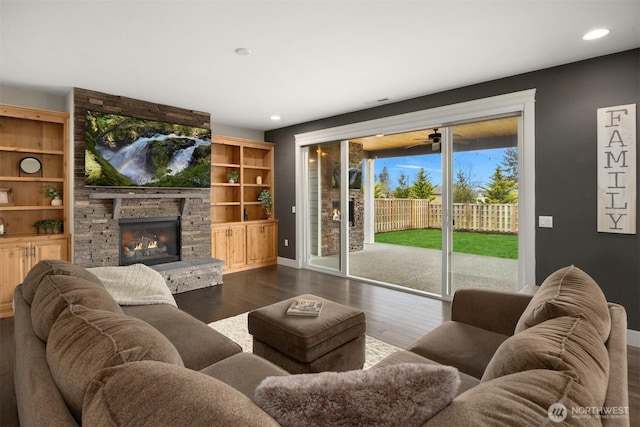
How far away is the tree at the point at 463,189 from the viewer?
4.09 meters

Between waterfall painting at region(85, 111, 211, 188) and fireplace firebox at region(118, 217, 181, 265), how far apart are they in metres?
0.55

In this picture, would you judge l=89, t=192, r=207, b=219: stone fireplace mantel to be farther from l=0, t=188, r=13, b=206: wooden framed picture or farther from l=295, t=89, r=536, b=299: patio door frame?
l=295, t=89, r=536, b=299: patio door frame

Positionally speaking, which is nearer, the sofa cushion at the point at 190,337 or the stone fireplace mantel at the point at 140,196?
the sofa cushion at the point at 190,337

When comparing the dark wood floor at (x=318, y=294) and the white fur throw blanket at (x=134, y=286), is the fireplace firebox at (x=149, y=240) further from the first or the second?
the white fur throw blanket at (x=134, y=286)

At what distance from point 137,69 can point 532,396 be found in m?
4.08

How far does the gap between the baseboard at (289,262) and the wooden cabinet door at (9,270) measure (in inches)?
148

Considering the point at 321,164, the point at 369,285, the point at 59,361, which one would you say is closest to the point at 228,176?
the point at 321,164

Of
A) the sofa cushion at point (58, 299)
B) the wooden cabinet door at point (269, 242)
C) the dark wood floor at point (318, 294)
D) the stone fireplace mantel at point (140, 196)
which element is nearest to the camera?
the sofa cushion at point (58, 299)

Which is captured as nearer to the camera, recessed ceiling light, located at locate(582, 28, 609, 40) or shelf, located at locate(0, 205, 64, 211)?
recessed ceiling light, located at locate(582, 28, 609, 40)

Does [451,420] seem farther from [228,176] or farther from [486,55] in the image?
[228,176]

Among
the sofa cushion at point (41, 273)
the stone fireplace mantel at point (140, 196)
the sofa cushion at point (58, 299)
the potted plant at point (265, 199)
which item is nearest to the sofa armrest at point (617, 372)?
the sofa cushion at point (58, 299)

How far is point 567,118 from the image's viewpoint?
3.26 m

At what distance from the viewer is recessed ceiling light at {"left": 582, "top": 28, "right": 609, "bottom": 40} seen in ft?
8.58

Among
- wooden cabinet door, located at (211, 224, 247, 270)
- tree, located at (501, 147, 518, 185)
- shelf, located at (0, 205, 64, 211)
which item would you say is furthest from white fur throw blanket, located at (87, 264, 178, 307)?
tree, located at (501, 147, 518, 185)
